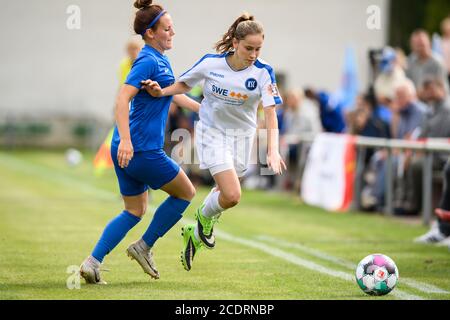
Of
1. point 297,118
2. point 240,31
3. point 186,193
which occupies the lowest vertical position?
point 297,118

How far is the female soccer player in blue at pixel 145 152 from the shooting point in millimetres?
7320

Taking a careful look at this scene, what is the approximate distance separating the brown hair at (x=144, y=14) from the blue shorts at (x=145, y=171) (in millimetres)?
Result: 925

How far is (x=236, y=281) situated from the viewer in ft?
25.1

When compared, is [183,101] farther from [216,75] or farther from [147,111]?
[147,111]

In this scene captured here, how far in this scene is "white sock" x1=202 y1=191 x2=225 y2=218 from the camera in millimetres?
7889

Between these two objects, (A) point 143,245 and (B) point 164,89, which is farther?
(A) point 143,245

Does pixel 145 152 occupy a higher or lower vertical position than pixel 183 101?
lower

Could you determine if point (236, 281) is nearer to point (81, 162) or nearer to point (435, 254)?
point (435, 254)

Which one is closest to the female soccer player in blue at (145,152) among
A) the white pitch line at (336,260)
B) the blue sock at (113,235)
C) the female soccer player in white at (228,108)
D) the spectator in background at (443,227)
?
the blue sock at (113,235)

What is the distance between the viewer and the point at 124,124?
23.6ft

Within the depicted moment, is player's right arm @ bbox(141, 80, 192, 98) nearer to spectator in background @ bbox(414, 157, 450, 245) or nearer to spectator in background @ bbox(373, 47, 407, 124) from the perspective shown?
spectator in background @ bbox(414, 157, 450, 245)

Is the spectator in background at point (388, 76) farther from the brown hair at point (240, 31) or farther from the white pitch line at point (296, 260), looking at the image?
the brown hair at point (240, 31)

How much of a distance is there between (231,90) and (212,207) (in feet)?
3.07

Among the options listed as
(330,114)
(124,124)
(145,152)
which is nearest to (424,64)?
(330,114)
